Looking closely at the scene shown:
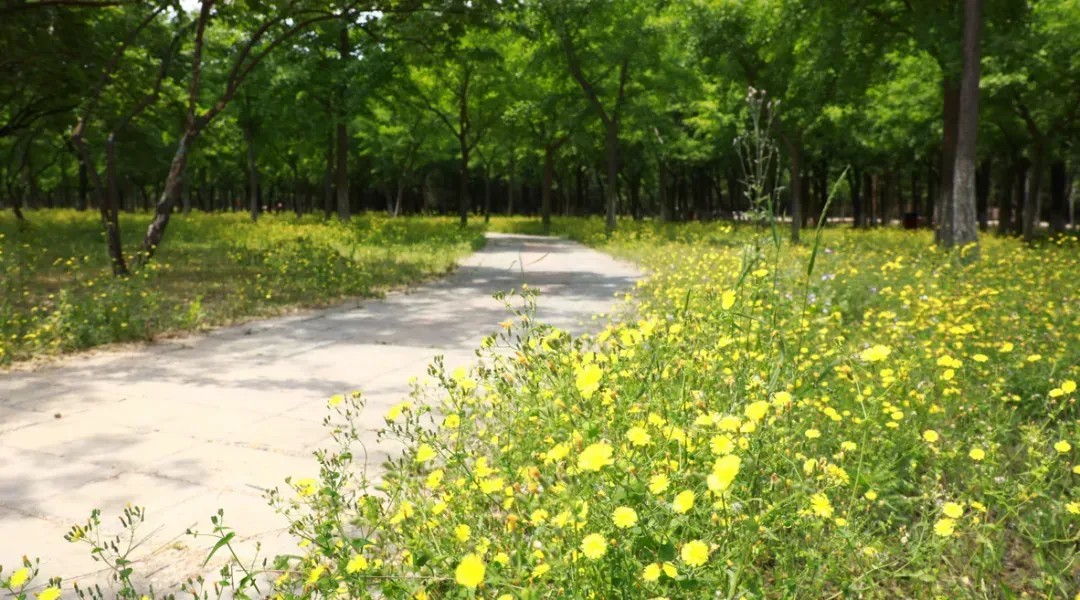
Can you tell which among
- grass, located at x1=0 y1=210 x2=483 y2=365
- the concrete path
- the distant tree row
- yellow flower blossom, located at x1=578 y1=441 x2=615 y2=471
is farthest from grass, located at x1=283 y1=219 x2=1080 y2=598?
grass, located at x1=0 y1=210 x2=483 y2=365

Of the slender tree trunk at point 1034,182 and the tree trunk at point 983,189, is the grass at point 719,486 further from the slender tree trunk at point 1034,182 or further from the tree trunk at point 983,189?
the tree trunk at point 983,189

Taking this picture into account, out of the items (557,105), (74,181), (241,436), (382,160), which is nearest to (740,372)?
(241,436)

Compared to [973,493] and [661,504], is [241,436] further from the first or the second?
[973,493]

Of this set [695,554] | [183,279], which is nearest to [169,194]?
[183,279]

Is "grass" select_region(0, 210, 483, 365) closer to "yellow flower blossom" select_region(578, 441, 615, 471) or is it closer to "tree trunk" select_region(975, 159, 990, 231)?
"yellow flower blossom" select_region(578, 441, 615, 471)

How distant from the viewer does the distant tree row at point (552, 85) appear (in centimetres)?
1196

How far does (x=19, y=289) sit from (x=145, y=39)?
23.9 ft

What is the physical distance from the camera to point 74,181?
168 ft

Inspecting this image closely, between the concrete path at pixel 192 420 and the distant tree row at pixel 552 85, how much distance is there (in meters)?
3.13

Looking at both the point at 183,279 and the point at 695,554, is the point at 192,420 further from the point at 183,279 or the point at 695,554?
the point at 183,279

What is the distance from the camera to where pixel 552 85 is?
2967cm

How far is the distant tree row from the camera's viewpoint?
12.0 meters

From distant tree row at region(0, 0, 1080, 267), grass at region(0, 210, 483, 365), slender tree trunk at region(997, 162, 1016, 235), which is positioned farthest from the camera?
slender tree trunk at region(997, 162, 1016, 235)

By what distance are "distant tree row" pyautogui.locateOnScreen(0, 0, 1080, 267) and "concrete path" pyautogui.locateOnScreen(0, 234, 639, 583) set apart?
313cm
